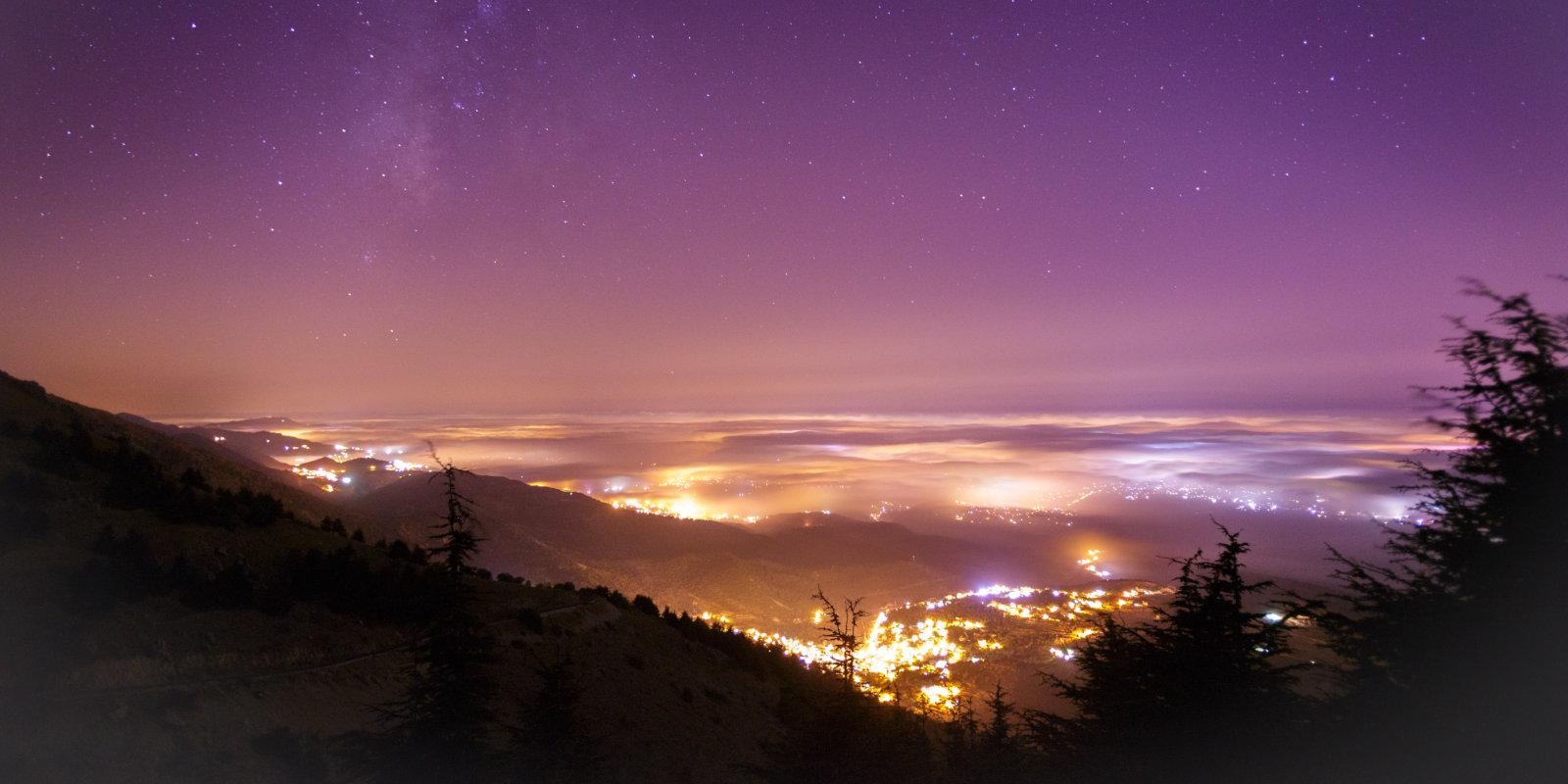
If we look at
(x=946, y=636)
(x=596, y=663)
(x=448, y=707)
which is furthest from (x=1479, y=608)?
(x=946, y=636)

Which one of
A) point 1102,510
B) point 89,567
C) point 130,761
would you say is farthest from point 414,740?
point 1102,510

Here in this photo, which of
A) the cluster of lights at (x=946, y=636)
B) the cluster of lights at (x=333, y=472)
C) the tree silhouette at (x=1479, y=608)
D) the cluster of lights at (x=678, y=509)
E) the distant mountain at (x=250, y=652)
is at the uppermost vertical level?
the tree silhouette at (x=1479, y=608)

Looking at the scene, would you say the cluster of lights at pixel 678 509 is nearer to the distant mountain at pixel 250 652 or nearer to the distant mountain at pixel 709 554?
the distant mountain at pixel 709 554

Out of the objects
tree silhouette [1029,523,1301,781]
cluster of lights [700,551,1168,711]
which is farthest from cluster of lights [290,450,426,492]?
tree silhouette [1029,523,1301,781]

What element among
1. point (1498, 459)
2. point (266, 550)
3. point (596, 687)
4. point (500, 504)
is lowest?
point (500, 504)

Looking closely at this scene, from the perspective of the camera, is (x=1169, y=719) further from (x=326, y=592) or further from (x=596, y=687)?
(x=326, y=592)

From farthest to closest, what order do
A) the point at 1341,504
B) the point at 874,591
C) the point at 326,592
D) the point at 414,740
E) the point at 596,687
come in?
the point at 874,591 < the point at 1341,504 < the point at 596,687 < the point at 326,592 < the point at 414,740

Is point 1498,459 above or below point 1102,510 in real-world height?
above

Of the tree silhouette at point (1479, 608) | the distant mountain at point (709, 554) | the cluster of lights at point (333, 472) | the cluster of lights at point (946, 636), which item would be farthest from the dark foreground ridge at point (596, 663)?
the cluster of lights at point (333, 472)
